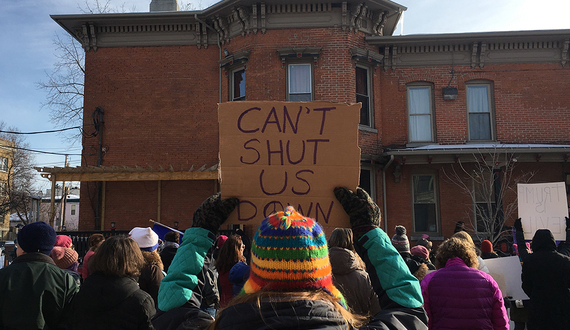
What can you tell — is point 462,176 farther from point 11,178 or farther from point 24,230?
point 11,178

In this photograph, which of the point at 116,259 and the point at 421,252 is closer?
the point at 116,259

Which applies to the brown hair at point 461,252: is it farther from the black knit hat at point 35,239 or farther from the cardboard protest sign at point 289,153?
the black knit hat at point 35,239

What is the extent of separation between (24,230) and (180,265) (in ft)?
6.92

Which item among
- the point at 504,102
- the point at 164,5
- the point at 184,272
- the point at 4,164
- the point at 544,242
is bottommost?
the point at 544,242

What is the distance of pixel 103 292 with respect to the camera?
283cm


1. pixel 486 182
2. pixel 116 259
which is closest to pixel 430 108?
pixel 486 182

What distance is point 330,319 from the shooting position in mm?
1352

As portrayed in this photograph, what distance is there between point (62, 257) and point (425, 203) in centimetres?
1162

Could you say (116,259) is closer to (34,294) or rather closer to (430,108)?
(34,294)

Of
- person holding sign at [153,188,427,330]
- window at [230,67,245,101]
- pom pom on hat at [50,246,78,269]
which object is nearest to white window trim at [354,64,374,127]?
window at [230,67,245,101]

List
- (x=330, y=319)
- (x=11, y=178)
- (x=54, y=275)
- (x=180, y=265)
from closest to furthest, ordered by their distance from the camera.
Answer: (x=330, y=319)
(x=180, y=265)
(x=54, y=275)
(x=11, y=178)

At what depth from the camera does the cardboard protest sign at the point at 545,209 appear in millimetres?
6172

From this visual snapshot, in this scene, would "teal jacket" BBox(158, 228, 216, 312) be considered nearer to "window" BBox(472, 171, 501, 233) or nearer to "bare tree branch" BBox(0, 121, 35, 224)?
"window" BBox(472, 171, 501, 233)

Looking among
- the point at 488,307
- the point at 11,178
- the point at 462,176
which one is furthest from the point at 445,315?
the point at 11,178
